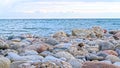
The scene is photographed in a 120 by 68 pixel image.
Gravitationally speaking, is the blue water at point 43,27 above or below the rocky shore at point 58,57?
below

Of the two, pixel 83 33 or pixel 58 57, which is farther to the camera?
pixel 83 33

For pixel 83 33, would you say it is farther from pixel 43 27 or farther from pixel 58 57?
pixel 43 27

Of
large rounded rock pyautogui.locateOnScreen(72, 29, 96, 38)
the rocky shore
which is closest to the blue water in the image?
large rounded rock pyautogui.locateOnScreen(72, 29, 96, 38)

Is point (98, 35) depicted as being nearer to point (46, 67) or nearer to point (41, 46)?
point (41, 46)

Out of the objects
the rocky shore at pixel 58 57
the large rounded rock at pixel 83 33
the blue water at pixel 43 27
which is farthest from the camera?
the blue water at pixel 43 27

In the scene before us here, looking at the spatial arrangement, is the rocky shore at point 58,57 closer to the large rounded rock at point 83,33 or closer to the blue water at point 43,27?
the large rounded rock at point 83,33

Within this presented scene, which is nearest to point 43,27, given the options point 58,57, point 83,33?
point 83,33

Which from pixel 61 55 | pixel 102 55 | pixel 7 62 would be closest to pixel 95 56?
pixel 102 55

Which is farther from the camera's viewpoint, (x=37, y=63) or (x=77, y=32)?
(x=77, y=32)

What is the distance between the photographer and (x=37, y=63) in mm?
4031

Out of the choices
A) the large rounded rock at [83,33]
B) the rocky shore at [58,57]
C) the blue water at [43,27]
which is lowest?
the blue water at [43,27]

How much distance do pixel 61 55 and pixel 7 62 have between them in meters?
1.58

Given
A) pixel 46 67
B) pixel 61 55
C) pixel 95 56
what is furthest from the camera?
pixel 95 56

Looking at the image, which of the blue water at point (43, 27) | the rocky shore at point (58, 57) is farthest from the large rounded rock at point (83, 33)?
the rocky shore at point (58, 57)
